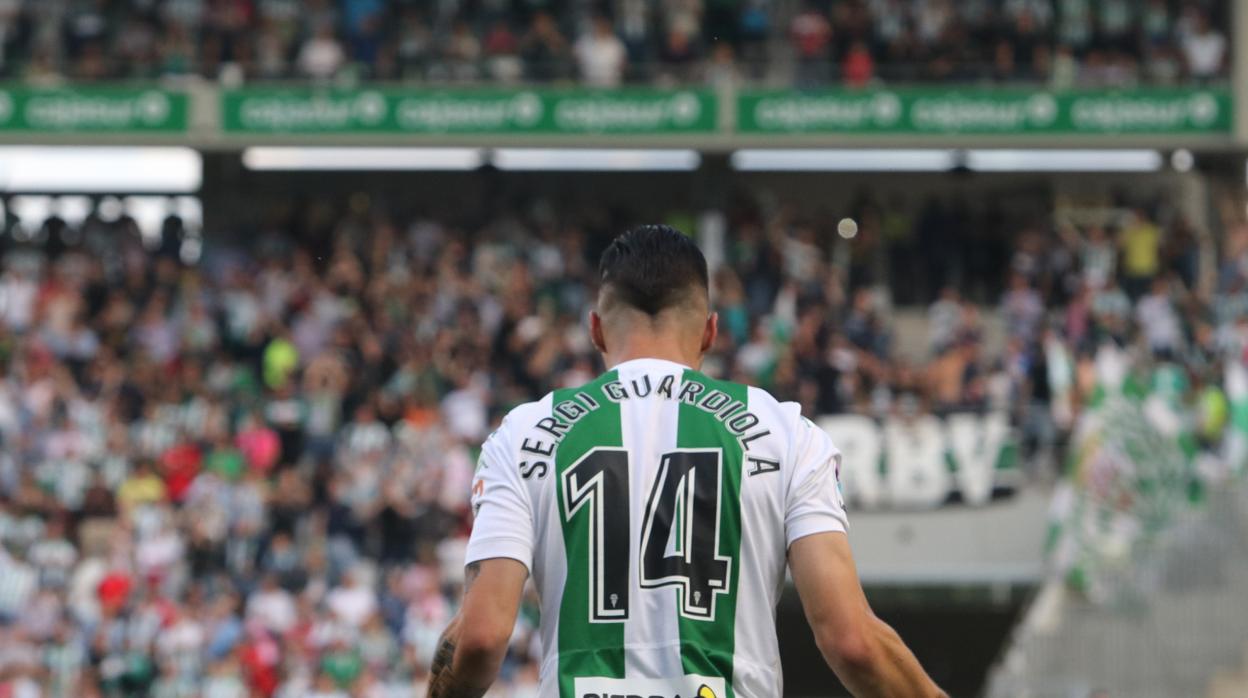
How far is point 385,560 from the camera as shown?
1744cm

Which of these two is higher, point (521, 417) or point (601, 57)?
point (601, 57)

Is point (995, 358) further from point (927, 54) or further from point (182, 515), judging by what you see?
point (182, 515)

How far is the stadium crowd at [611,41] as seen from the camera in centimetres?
2311

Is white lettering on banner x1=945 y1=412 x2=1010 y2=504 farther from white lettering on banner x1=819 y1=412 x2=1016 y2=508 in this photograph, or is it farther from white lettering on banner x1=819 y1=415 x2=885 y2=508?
white lettering on banner x1=819 y1=415 x2=885 y2=508

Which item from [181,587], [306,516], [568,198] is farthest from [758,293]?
[181,587]

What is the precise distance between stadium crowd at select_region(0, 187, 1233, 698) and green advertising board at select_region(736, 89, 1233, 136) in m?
1.03

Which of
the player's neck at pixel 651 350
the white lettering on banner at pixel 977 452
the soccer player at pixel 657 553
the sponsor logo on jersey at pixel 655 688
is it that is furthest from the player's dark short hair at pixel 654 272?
the white lettering on banner at pixel 977 452

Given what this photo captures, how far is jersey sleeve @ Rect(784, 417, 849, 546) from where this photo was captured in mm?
3711

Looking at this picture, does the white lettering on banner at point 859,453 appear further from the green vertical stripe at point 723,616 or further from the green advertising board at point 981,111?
the green vertical stripe at point 723,616

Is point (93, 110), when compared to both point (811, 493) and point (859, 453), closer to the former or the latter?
point (859, 453)

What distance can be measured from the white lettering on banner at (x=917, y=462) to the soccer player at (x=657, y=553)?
47.0 feet

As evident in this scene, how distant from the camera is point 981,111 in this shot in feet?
75.7

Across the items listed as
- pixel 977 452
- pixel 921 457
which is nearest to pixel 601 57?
pixel 921 457

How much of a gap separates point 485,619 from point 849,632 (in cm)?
65
